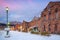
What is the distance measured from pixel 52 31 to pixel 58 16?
1.12 meters

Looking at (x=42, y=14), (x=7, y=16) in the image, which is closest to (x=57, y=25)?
(x=42, y=14)

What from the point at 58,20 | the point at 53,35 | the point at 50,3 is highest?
the point at 50,3

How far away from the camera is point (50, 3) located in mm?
12070

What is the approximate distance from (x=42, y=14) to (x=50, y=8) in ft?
3.14

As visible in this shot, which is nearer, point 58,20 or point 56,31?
point 56,31

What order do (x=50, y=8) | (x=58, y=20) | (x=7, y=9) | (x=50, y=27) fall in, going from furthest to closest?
(x=7, y=9) → (x=58, y=20) → (x=50, y=27) → (x=50, y=8)

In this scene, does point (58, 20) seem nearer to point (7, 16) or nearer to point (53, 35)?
point (53, 35)

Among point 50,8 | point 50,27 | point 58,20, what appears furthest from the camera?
point 58,20

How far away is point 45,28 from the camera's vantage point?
41.1 feet

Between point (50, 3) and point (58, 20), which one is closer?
point (50, 3)

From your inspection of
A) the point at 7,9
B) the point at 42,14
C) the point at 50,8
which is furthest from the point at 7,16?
the point at 50,8

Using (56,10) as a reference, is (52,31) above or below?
below

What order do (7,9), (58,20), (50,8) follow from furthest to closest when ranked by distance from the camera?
(7,9), (58,20), (50,8)

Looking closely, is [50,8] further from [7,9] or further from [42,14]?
[7,9]
